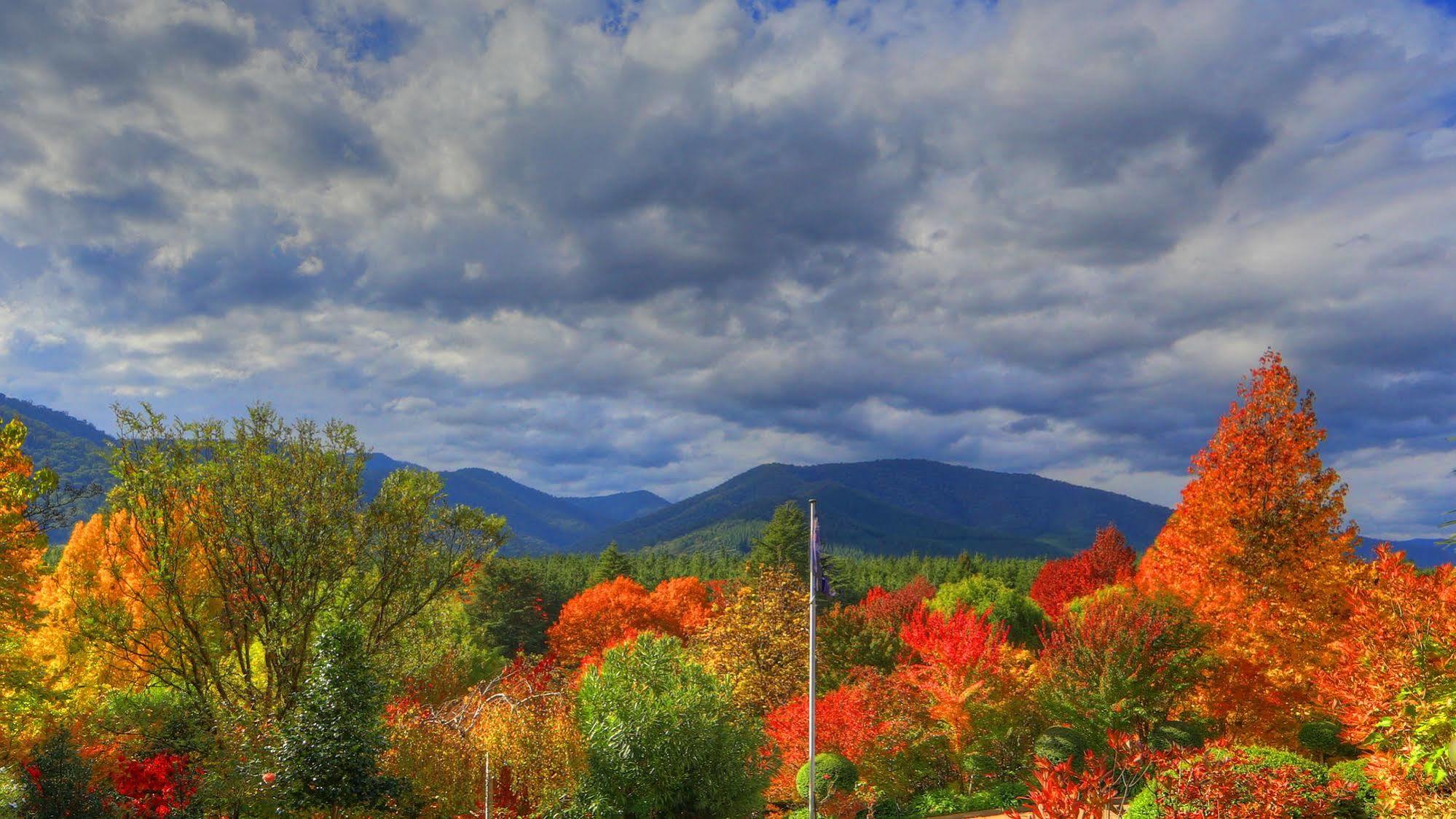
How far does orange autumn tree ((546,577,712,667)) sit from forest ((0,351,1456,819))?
69.8 ft

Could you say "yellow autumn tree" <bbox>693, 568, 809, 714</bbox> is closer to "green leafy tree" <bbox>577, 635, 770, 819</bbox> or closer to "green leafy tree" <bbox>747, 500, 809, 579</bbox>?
"green leafy tree" <bbox>577, 635, 770, 819</bbox>

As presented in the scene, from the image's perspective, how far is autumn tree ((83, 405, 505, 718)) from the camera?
2184 cm

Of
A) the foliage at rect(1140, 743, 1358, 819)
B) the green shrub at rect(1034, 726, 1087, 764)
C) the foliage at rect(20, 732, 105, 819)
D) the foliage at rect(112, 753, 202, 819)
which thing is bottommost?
the green shrub at rect(1034, 726, 1087, 764)

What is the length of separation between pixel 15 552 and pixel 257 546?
538 cm

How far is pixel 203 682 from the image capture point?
73.9 feet

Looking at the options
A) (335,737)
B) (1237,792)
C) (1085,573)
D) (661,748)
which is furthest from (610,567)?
(1237,792)

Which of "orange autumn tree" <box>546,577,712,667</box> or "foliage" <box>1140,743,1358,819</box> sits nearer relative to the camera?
"foliage" <box>1140,743,1358,819</box>

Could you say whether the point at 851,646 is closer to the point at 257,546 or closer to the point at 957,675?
the point at 957,675

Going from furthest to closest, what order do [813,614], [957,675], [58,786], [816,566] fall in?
1. [957,675]
2. [58,786]
3. [816,566]
4. [813,614]

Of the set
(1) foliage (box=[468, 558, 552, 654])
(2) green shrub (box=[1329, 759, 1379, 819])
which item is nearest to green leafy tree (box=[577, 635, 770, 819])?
(2) green shrub (box=[1329, 759, 1379, 819])

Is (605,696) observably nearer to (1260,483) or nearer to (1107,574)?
(1260,483)

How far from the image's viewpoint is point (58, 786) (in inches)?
706

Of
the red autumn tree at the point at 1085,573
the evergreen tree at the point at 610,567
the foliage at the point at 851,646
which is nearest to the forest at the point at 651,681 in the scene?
the foliage at the point at 851,646

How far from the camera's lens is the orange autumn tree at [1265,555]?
77.4 ft
